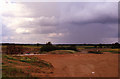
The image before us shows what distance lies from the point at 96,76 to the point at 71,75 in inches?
52.0

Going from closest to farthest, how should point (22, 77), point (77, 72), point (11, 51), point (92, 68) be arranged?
point (22, 77) < point (77, 72) < point (92, 68) < point (11, 51)

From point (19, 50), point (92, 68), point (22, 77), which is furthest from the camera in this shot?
point (19, 50)

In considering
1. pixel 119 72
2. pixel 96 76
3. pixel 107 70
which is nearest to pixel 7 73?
pixel 96 76

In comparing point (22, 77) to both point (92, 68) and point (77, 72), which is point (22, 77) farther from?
point (92, 68)

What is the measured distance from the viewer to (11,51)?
808 inches

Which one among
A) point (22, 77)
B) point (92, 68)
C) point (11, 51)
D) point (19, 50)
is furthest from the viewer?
point (19, 50)

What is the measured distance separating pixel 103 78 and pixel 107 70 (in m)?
1.29

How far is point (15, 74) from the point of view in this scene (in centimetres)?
703

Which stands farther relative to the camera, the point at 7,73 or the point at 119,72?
the point at 119,72

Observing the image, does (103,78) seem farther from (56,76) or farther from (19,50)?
(19,50)

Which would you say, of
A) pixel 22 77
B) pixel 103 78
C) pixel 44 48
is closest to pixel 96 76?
pixel 103 78

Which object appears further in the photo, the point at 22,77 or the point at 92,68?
the point at 92,68

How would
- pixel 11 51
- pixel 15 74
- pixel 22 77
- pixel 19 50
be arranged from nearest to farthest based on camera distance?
pixel 22 77
pixel 15 74
pixel 11 51
pixel 19 50

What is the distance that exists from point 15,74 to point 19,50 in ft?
52.5
